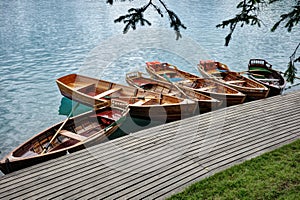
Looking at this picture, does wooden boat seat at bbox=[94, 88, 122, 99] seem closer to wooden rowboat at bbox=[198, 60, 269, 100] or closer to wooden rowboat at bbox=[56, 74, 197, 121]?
wooden rowboat at bbox=[56, 74, 197, 121]

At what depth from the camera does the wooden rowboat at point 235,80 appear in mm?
11531

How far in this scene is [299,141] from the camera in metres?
6.73

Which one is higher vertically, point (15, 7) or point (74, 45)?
point (15, 7)

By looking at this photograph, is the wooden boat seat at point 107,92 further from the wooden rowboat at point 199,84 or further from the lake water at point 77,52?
the wooden rowboat at point 199,84

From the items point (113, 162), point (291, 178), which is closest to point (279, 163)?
point (291, 178)

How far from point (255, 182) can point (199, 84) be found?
26.0 feet

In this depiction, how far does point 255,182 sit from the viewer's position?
17.3 feet

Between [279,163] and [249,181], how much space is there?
1017mm

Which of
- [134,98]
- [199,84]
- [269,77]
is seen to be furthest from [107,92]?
[269,77]

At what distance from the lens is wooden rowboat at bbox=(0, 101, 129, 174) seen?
6.65 meters

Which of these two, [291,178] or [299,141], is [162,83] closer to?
[299,141]

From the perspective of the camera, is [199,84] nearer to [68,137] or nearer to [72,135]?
[72,135]

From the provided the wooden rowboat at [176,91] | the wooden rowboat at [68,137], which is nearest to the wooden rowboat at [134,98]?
the wooden rowboat at [176,91]

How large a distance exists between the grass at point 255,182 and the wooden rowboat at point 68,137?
11.9 ft
